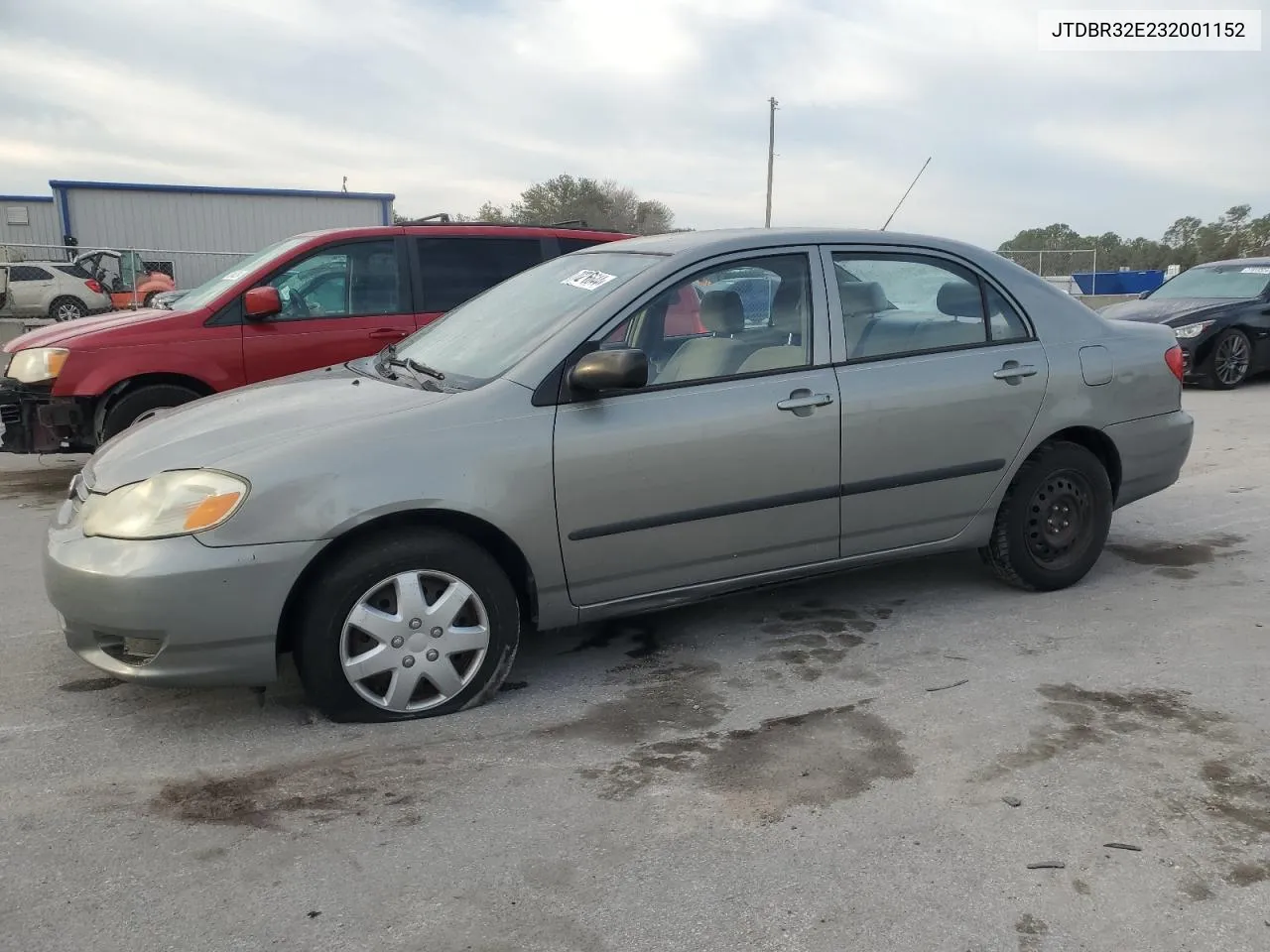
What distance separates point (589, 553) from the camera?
3.50 m

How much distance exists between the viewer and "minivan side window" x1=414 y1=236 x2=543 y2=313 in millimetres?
6992

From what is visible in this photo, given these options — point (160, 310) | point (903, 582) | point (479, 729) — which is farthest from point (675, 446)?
point (160, 310)

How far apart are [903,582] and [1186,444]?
1502mm

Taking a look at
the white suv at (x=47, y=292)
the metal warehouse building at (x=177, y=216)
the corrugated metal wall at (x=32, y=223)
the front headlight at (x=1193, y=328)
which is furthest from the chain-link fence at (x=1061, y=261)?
the corrugated metal wall at (x=32, y=223)

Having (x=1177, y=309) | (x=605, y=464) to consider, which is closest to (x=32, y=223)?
(x=1177, y=309)

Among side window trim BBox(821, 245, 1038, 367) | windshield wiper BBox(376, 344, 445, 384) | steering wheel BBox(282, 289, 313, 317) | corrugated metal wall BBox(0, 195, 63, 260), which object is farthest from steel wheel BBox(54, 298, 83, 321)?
side window trim BBox(821, 245, 1038, 367)

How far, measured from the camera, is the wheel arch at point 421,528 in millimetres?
3168

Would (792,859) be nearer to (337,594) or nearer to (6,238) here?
(337,594)

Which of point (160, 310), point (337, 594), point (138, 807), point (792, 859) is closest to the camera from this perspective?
point (792, 859)

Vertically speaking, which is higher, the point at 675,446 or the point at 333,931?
the point at 675,446

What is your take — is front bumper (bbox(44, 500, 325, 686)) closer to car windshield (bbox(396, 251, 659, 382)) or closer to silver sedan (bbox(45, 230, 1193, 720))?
silver sedan (bbox(45, 230, 1193, 720))

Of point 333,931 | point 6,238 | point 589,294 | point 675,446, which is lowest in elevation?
point 333,931

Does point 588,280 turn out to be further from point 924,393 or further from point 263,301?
point 263,301

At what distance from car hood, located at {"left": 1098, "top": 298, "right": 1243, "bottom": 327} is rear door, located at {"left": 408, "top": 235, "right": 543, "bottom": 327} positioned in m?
7.11
